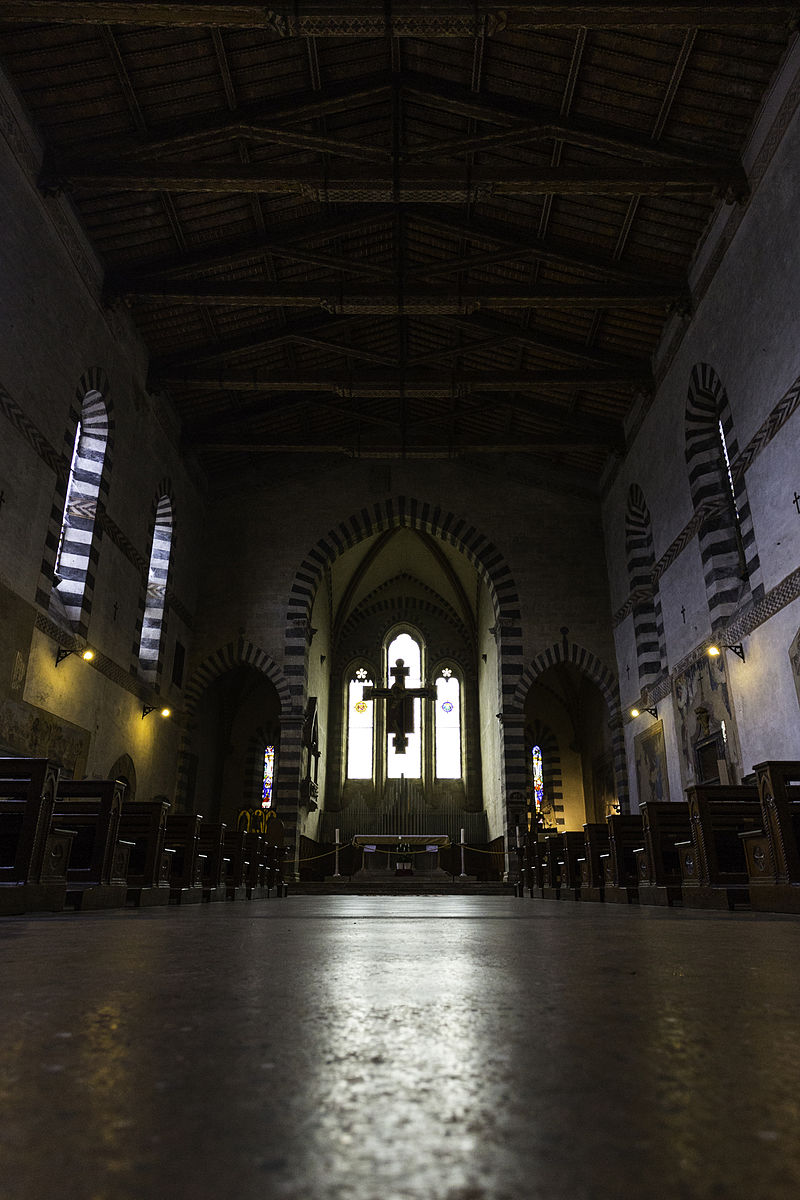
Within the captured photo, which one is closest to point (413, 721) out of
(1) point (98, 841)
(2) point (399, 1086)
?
(1) point (98, 841)

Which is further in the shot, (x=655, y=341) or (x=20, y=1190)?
(x=655, y=341)

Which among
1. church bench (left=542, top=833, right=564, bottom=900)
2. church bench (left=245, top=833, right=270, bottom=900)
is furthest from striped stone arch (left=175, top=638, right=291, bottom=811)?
church bench (left=542, top=833, right=564, bottom=900)

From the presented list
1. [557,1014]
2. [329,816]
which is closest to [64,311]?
[557,1014]

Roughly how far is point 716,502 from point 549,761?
454 inches

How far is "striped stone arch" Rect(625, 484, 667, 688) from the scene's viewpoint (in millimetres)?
13336

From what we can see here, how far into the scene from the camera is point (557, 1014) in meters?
1.08

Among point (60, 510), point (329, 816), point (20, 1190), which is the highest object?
point (60, 510)

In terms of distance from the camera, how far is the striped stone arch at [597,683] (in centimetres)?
1460

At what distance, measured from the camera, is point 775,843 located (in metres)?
5.43

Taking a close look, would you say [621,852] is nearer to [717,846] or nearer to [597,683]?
[717,846]

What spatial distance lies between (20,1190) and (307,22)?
30.0 ft

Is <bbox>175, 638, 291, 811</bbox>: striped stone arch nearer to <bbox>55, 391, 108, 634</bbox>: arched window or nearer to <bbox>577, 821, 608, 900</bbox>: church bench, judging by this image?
<bbox>55, 391, 108, 634</bbox>: arched window

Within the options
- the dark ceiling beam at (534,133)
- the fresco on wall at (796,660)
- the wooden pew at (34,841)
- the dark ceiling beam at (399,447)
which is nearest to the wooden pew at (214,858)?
the wooden pew at (34,841)

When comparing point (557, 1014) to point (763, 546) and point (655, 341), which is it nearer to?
point (763, 546)
